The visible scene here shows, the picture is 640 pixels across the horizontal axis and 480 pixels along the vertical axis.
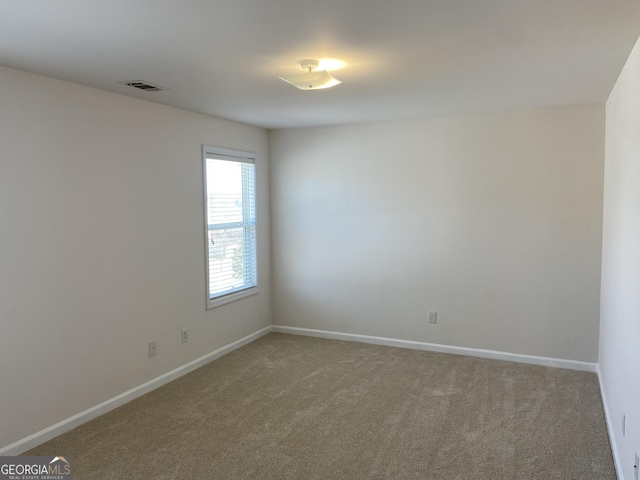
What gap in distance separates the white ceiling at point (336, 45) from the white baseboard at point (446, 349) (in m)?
2.22

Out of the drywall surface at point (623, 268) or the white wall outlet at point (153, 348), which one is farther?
the white wall outlet at point (153, 348)

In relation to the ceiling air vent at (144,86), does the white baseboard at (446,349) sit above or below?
below

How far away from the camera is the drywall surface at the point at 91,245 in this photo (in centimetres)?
286

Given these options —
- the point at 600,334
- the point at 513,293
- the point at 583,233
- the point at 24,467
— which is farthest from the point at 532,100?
the point at 24,467

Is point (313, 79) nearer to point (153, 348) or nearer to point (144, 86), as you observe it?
point (144, 86)

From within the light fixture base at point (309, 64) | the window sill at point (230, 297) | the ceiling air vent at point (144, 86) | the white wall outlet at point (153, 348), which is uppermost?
the ceiling air vent at point (144, 86)

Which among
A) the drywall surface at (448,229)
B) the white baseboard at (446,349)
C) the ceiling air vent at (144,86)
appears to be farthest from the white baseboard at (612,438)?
the ceiling air vent at (144,86)

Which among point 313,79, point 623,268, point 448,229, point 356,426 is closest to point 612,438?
point 623,268

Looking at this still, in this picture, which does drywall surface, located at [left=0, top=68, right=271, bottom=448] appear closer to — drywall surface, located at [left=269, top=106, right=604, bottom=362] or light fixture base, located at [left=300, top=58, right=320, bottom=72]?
drywall surface, located at [left=269, top=106, right=604, bottom=362]

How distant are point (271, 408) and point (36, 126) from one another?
7.89ft

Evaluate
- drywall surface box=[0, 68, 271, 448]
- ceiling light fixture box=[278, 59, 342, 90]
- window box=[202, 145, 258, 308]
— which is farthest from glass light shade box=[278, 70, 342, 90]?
window box=[202, 145, 258, 308]

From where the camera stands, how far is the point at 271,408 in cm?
347

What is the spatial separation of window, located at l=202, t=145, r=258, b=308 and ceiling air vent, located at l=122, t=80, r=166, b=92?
3.44ft

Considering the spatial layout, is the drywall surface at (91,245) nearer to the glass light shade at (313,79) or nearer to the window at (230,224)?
the window at (230,224)
